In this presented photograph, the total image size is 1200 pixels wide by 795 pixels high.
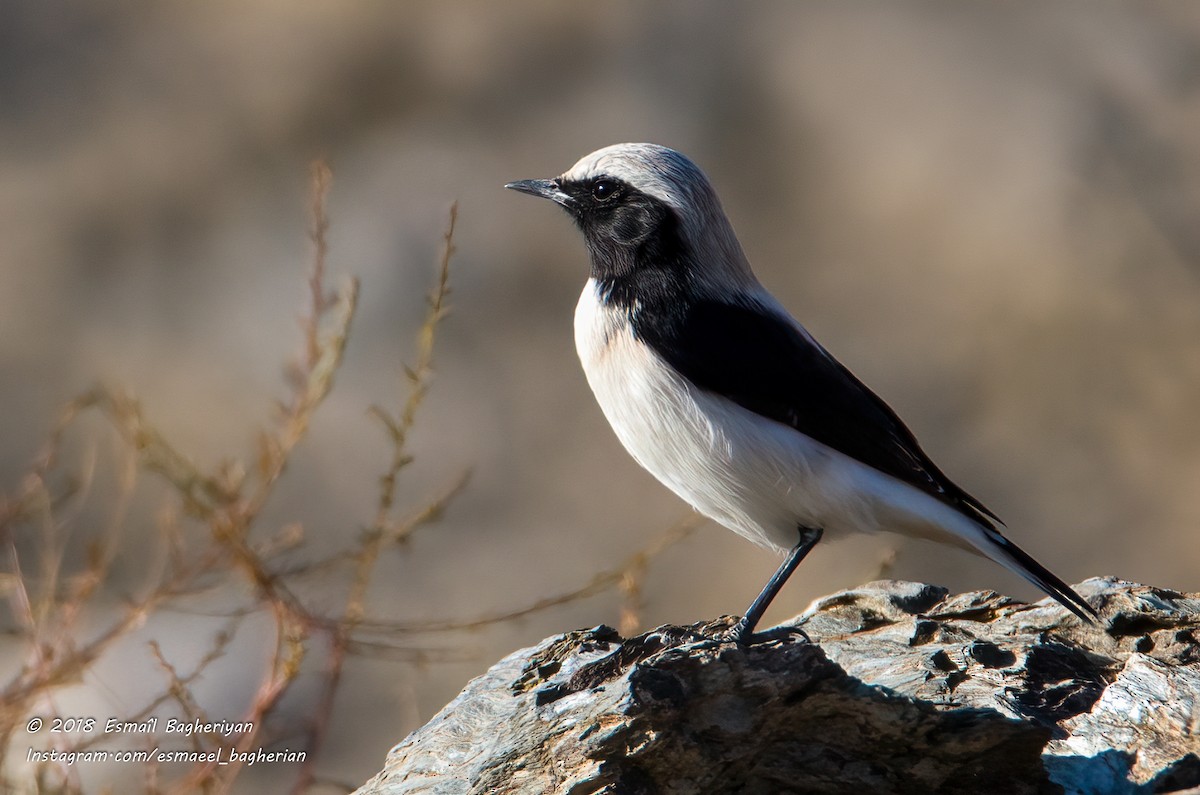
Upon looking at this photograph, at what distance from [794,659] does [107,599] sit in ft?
24.7

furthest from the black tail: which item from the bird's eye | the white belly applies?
the bird's eye

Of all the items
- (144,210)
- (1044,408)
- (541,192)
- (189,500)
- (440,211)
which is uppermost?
(144,210)

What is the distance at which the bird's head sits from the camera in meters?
5.01

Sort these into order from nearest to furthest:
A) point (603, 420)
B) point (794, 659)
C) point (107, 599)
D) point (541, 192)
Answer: point (794, 659)
point (541, 192)
point (107, 599)
point (603, 420)

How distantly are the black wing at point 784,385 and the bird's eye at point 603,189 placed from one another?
24.7 inches

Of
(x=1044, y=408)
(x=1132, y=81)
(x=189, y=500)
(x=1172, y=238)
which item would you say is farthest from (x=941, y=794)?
(x=1132, y=81)

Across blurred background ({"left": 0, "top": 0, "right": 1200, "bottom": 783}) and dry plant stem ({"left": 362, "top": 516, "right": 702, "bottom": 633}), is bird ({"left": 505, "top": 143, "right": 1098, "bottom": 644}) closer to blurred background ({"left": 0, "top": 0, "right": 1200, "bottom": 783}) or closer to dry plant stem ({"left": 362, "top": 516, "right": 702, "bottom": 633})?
dry plant stem ({"left": 362, "top": 516, "right": 702, "bottom": 633})

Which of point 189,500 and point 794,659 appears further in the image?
point 189,500

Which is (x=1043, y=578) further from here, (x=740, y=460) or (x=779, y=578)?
(x=740, y=460)

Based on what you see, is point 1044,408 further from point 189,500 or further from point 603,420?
point 189,500

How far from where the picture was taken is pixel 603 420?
35.3 feet

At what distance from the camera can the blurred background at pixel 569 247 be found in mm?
9852

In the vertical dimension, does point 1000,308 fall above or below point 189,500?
above

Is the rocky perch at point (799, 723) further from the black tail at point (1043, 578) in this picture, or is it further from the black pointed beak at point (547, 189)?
the black pointed beak at point (547, 189)
